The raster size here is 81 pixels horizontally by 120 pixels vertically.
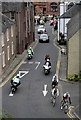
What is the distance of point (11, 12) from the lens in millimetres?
45000

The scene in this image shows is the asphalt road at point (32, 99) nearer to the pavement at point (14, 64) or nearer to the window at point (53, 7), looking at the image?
the pavement at point (14, 64)

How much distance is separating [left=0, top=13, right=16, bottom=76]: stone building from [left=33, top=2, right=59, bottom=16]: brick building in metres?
78.3

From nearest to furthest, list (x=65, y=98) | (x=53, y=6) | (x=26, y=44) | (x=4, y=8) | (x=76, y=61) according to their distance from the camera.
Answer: (x=65, y=98), (x=76, y=61), (x=4, y=8), (x=26, y=44), (x=53, y=6)

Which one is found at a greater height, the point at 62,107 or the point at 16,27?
the point at 16,27

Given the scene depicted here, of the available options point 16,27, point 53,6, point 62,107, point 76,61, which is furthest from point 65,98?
point 53,6

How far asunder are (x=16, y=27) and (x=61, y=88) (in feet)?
65.5

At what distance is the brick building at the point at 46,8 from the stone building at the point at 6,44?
257 feet

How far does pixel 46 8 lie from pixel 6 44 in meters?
85.6

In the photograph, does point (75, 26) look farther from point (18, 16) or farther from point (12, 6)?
point (12, 6)

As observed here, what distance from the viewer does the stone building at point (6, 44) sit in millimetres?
33250

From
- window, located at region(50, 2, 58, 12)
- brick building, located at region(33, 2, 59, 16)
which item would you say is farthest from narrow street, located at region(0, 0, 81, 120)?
brick building, located at region(33, 2, 59, 16)

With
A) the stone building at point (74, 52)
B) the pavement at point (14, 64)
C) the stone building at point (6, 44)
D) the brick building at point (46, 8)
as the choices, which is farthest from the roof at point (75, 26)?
the brick building at point (46, 8)

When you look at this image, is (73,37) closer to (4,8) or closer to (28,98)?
(28,98)

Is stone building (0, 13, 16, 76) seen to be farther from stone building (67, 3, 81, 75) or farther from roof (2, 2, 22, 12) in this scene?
stone building (67, 3, 81, 75)
